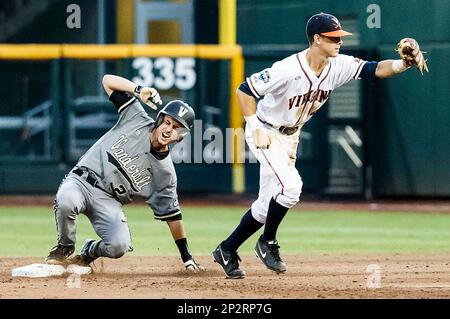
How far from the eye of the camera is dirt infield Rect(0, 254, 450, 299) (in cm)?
672

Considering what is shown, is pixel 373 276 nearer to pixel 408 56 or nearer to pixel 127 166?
pixel 408 56

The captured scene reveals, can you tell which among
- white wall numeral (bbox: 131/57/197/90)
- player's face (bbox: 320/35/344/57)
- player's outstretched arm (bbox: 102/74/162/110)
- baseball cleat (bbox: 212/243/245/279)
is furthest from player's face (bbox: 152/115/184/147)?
white wall numeral (bbox: 131/57/197/90)

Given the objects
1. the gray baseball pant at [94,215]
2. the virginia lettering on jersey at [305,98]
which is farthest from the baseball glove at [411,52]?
the gray baseball pant at [94,215]

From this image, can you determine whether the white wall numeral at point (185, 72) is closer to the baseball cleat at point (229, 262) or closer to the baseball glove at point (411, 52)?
the baseball cleat at point (229, 262)

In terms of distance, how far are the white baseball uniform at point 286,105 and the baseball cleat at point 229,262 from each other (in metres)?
0.31

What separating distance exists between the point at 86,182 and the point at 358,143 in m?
7.89

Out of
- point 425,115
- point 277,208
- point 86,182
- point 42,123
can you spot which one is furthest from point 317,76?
point 42,123

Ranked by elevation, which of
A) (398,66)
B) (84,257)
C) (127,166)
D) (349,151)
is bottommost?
(349,151)

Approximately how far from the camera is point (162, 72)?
595 inches

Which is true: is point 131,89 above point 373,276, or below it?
above

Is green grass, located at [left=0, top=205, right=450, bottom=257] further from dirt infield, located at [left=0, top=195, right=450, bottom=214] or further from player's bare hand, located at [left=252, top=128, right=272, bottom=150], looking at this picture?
player's bare hand, located at [left=252, top=128, right=272, bottom=150]

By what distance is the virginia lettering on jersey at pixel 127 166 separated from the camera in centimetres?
750

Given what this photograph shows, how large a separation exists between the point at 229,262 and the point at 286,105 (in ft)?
3.69

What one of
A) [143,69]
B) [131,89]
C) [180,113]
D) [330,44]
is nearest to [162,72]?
[143,69]
